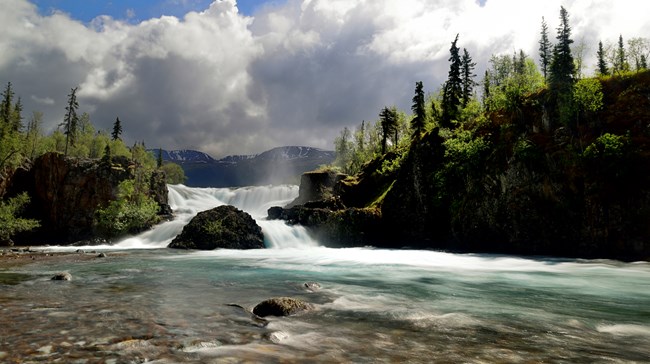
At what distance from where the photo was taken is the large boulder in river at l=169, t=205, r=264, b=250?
131ft

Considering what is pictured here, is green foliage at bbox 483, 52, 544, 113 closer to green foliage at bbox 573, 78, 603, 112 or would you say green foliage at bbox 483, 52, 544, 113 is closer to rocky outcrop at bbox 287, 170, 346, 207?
green foliage at bbox 573, 78, 603, 112

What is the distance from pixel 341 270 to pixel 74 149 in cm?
9898

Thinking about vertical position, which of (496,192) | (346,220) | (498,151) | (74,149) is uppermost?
(74,149)

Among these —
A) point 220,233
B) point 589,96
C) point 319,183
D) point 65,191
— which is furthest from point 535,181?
point 65,191

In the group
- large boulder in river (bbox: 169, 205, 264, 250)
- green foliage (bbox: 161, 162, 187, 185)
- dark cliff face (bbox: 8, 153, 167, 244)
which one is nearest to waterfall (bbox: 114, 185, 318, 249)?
large boulder in river (bbox: 169, 205, 264, 250)

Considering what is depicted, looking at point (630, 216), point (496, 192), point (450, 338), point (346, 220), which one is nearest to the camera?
point (450, 338)

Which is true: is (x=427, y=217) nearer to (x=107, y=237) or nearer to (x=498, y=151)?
(x=498, y=151)

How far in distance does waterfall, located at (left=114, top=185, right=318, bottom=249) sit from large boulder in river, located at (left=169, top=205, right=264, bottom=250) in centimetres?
336

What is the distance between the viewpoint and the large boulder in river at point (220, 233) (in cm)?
3987

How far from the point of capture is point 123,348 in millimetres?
6750

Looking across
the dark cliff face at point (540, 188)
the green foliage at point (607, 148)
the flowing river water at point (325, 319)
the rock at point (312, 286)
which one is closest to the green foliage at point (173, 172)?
the dark cliff face at point (540, 188)

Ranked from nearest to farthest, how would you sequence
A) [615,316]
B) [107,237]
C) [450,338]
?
1. [450,338]
2. [615,316]
3. [107,237]

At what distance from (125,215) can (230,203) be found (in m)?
47.8

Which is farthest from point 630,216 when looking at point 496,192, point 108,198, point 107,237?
point 108,198
